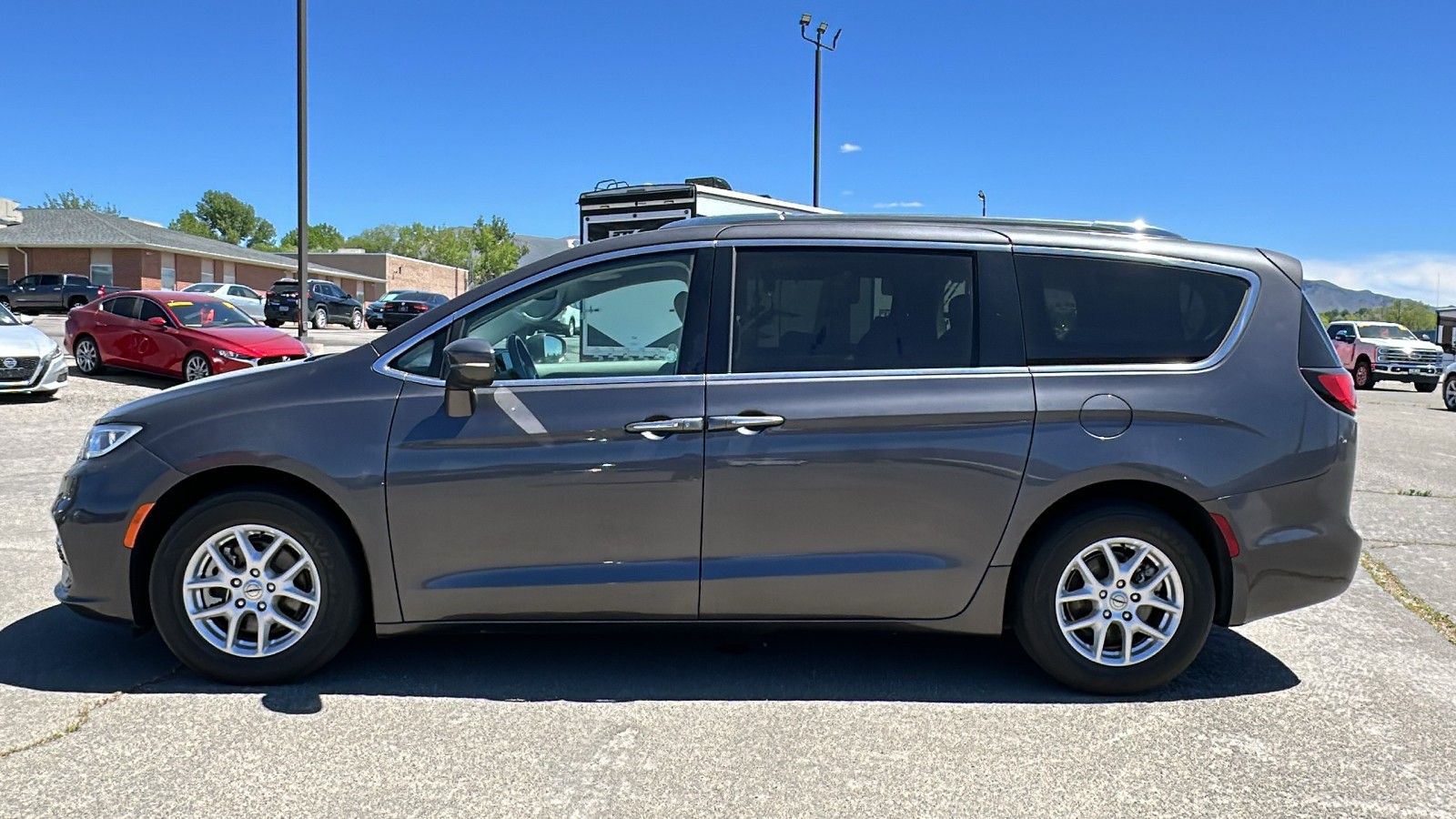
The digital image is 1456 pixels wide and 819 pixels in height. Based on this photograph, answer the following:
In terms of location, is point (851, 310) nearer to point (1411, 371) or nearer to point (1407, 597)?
point (1407, 597)

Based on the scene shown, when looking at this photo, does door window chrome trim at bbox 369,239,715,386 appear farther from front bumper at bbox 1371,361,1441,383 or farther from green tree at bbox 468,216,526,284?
green tree at bbox 468,216,526,284

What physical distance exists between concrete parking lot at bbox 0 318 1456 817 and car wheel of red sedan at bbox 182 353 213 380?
1116 centimetres

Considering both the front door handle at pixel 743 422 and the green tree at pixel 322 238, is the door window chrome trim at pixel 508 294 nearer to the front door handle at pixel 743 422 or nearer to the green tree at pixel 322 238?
the front door handle at pixel 743 422

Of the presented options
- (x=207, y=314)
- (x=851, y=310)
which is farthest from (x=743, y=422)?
(x=207, y=314)

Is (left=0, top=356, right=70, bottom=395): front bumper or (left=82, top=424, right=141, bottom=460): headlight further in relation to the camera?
(left=0, top=356, right=70, bottom=395): front bumper

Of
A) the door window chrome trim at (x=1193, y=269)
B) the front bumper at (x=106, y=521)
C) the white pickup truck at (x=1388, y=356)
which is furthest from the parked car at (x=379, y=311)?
the door window chrome trim at (x=1193, y=269)

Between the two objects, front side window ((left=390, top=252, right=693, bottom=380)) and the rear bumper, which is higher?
front side window ((left=390, top=252, right=693, bottom=380))

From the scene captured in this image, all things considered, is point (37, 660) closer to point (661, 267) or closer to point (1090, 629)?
point (661, 267)

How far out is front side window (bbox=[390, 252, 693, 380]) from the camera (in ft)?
13.1

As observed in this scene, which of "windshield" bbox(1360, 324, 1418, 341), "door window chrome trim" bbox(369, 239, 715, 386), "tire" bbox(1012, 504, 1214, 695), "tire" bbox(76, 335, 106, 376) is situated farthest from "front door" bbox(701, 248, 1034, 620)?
"windshield" bbox(1360, 324, 1418, 341)

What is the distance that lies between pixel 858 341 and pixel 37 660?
347 centimetres

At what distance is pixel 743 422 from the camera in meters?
3.85

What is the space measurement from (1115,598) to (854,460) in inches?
44.0

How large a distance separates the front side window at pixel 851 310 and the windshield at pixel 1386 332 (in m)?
29.0
